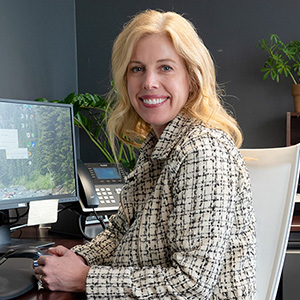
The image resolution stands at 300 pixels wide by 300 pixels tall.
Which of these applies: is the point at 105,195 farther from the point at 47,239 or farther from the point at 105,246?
the point at 105,246

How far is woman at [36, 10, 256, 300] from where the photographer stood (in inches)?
39.8

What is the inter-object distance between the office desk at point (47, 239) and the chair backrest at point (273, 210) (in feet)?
1.48

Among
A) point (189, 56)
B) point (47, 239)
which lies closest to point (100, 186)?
point (47, 239)

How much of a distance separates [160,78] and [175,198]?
0.35 meters

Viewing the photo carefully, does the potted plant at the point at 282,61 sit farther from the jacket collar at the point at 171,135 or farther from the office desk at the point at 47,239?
the jacket collar at the point at 171,135

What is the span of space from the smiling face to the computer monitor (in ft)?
1.55

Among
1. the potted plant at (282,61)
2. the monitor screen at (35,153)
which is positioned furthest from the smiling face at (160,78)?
the potted plant at (282,61)

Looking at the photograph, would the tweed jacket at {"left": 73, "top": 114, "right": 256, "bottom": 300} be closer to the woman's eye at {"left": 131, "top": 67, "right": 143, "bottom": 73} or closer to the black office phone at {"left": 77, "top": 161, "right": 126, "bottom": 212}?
the woman's eye at {"left": 131, "top": 67, "right": 143, "bottom": 73}

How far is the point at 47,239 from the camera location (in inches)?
66.8

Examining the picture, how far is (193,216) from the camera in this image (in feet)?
3.31

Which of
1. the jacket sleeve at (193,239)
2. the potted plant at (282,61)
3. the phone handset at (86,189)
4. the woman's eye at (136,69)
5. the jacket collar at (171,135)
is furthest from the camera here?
the potted plant at (282,61)

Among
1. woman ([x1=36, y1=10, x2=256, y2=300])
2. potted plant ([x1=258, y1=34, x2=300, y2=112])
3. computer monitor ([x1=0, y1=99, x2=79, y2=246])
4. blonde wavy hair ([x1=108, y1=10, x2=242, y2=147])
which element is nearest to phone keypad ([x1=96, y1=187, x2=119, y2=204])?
computer monitor ([x1=0, y1=99, x2=79, y2=246])

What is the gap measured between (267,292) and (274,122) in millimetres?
2583

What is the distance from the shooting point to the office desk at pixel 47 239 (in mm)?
1039
